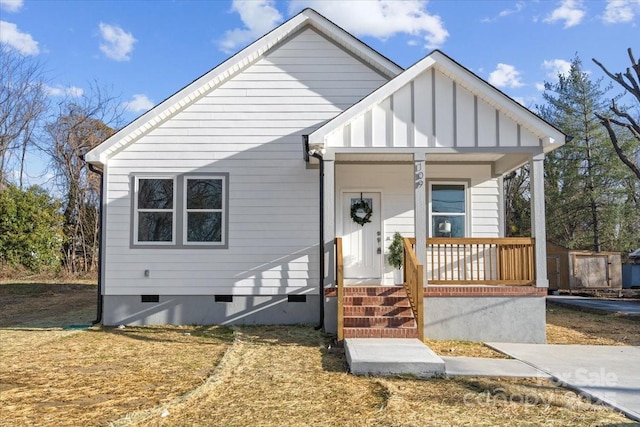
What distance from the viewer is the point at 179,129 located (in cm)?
972

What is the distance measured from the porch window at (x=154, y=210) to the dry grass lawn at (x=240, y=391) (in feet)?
7.54

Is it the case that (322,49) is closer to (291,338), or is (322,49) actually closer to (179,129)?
(179,129)

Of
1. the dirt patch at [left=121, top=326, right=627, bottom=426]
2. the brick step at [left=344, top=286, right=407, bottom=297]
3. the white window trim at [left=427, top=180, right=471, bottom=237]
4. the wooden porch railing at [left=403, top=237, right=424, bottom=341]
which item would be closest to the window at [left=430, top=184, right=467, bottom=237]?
the white window trim at [left=427, top=180, right=471, bottom=237]

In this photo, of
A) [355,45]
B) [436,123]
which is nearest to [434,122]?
[436,123]

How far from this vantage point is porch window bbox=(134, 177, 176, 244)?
A: 9609 mm

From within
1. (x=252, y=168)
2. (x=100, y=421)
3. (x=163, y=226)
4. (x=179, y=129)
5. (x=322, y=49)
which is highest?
(x=322, y=49)

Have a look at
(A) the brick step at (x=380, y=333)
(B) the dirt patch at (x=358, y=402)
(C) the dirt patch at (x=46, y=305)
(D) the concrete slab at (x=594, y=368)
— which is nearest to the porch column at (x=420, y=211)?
(A) the brick step at (x=380, y=333)

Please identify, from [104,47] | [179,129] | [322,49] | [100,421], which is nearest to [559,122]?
[322,49]

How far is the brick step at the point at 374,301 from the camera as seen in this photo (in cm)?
820

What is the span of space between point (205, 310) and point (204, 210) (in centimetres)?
195

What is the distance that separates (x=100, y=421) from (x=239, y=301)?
532 cm

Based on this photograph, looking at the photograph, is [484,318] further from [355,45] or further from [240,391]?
[355,45]

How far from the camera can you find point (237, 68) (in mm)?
9836

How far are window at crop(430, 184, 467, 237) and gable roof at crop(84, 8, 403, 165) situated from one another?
8.56 ft
